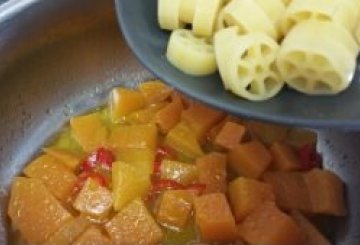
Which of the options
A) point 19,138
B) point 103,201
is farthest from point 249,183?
point 19,138

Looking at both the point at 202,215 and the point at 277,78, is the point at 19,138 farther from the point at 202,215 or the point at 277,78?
the point at 277,78

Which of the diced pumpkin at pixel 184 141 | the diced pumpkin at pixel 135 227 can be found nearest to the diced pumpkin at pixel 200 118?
the diced pumpkin at pixel 184 141

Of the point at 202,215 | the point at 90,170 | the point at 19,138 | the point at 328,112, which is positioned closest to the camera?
the point at 328,112

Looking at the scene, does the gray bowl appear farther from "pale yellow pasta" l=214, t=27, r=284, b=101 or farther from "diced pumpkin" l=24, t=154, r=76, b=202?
"diced pumpkin" l=24, t=154, r=76, b=202

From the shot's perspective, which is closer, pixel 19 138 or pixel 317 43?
pixel 317 43

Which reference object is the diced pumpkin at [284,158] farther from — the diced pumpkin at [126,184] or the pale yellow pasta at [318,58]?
the pale yellow pasta at [318,58]

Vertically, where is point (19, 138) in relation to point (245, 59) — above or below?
below
